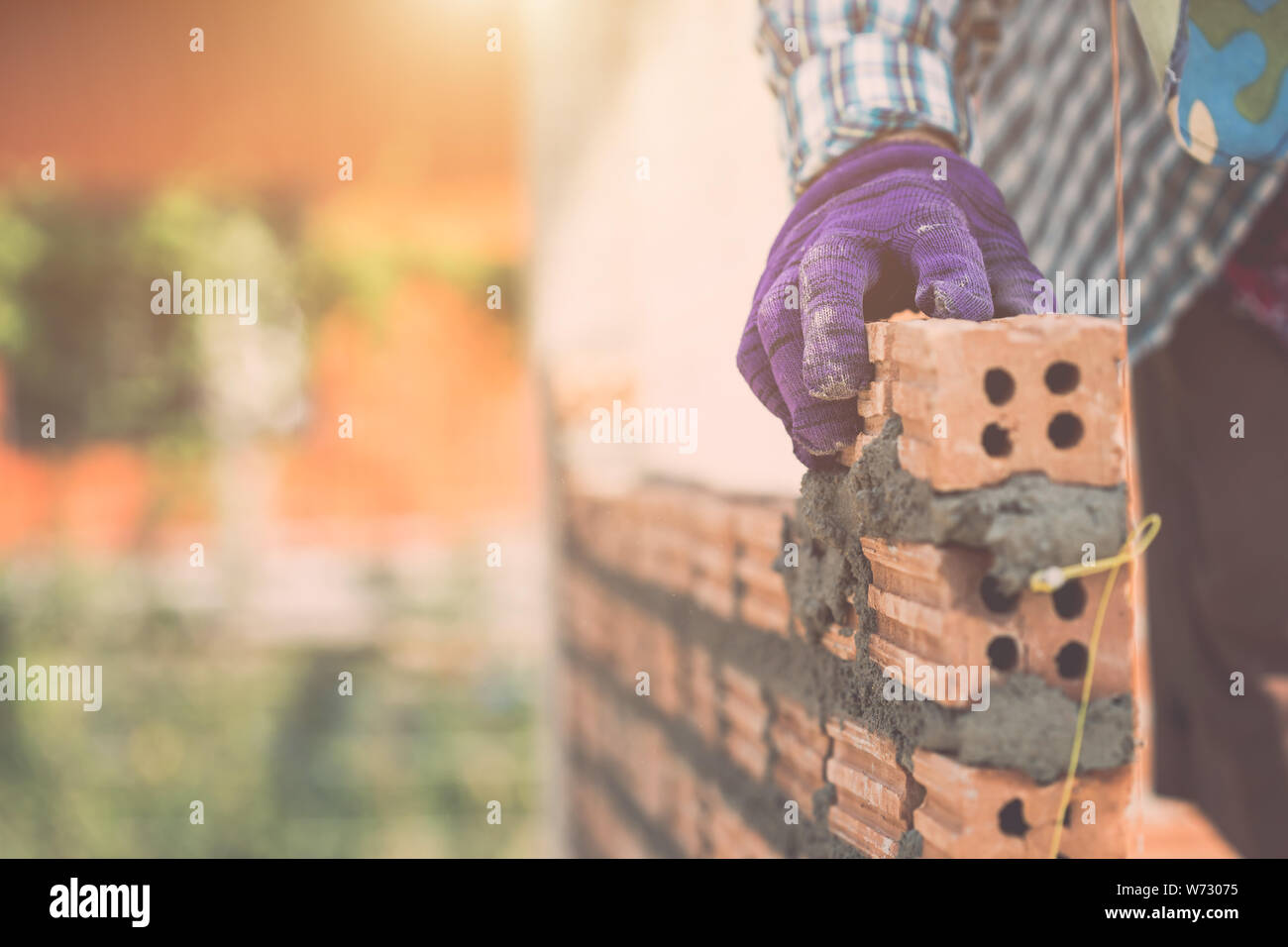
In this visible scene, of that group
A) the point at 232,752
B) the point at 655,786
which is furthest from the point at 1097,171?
the point at 232,752

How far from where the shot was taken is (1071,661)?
24.3 inches

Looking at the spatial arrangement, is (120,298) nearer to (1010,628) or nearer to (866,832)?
(866,832)

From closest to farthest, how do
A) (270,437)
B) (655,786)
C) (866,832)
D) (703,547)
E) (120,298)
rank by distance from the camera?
(866,832)
(703,547)
(655,786)
(120,298)
(270,437)

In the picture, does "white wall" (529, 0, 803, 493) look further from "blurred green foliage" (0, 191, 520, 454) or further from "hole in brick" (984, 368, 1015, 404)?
"blurred green foliage" (0, 191, 520, 454)

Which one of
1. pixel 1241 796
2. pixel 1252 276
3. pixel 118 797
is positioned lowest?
pixel 118 797

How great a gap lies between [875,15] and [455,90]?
11.9 feet

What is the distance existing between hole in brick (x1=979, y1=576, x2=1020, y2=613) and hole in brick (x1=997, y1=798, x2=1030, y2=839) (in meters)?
0.11

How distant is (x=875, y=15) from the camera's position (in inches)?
31.0

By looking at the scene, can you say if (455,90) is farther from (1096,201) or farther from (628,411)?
(1096,201)

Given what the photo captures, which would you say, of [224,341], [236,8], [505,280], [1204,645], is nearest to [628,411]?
[1204,645]

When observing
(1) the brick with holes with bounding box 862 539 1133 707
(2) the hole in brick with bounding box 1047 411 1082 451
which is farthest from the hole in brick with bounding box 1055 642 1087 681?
(2) the hole in brick with bounding box 1047 411 1082 451

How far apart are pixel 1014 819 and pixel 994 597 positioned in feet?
0.42

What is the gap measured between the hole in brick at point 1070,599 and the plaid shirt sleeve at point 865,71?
36 cm

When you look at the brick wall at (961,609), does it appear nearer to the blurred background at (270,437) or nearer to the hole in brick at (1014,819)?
the hole in brick at (1014,819)
